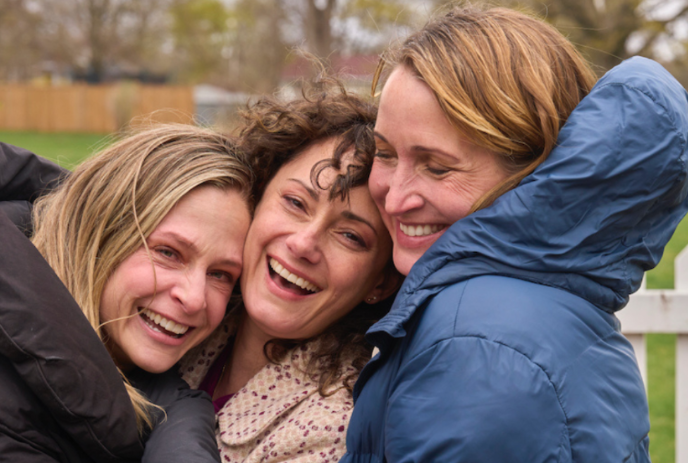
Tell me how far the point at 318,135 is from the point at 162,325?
0.88 meters

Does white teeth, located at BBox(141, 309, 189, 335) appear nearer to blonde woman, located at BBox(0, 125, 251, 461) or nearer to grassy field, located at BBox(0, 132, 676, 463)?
blonde woman, located at BBox(0, 125, 251, 461)

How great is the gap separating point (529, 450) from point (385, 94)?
110 centimetres

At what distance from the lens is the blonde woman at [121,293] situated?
1.77 meters

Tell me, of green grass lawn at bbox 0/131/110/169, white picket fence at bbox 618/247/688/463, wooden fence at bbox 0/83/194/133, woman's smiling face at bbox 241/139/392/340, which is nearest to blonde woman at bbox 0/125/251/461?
woman's smiling face at bbox 241/139/392/340

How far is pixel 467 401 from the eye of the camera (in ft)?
4.78

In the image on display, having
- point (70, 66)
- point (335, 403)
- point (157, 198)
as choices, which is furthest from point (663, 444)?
point (70, 66)

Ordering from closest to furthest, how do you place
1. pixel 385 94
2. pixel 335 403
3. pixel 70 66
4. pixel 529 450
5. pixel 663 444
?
pixel 529 450
pixel 385 94
pixel 335 403
pixel 663 444
pixel 70 66

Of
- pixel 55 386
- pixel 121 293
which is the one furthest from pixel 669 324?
pixel 55 386

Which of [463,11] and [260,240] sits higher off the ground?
[463,11]

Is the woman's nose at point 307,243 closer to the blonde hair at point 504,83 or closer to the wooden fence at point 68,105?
the blonde hair at point 504,83

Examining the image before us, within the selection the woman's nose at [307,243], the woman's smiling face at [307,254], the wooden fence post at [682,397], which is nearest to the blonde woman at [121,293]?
the woman's smiling face at [307,254]

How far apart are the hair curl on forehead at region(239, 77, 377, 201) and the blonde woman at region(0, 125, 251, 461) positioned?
10 cm

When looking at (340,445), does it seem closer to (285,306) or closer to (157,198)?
Result: (285,306)

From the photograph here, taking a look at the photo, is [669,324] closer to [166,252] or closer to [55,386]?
[166,252]
